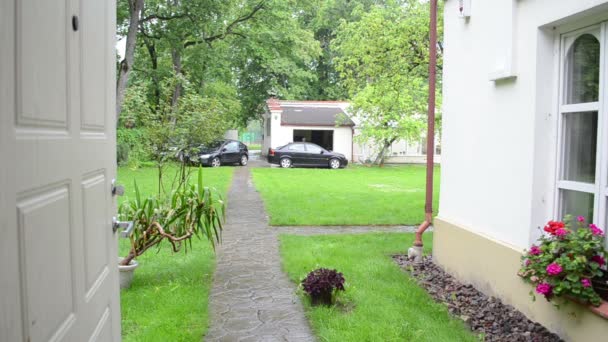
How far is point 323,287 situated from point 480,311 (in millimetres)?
1565

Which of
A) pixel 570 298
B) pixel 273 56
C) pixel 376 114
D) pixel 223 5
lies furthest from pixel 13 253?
pixel 376 114

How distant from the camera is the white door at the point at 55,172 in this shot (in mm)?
1362

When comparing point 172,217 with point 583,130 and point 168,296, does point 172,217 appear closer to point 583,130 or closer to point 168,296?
point 168,296

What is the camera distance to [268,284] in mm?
6180

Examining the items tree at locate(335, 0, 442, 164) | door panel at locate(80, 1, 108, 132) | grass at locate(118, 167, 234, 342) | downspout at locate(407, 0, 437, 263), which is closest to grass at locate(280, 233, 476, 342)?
downspout at locate(407, 0, 437, 263)

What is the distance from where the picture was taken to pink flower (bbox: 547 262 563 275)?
12.5 ft

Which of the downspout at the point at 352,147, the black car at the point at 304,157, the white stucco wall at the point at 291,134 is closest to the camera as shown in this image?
the black car at the point at 304,157

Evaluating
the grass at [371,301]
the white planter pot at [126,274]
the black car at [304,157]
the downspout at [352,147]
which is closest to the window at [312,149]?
the black car at [304,157]

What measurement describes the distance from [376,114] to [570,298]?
21.7 metres

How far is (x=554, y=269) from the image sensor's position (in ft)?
12.6

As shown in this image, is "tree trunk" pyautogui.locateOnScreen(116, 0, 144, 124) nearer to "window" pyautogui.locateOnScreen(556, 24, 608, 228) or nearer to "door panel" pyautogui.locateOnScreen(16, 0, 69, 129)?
"window" pyautogui.locateOnScreen(556, 24, 608, 228)

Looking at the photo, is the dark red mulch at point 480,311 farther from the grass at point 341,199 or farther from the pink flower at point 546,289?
the grass at point 341,199

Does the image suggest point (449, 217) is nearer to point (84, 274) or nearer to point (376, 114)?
point (84, 274)

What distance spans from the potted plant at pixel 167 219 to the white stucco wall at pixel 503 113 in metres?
2.97
